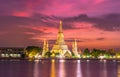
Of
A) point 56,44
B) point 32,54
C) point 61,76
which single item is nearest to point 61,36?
point 56,44

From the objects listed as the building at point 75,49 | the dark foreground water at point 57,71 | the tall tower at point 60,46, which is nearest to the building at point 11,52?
the tall tower at point 60,46

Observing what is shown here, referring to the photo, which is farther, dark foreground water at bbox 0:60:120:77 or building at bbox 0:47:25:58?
building at bbox 0:47:25:58

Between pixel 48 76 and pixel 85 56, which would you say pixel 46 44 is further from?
pixel 48 76

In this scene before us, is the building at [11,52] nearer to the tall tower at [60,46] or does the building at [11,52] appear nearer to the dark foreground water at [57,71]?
the tall tower at [60,46]

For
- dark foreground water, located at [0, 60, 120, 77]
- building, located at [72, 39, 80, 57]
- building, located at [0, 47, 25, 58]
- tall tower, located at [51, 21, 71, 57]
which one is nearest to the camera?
dark foreground water, located at [0, 60, 120, 77]


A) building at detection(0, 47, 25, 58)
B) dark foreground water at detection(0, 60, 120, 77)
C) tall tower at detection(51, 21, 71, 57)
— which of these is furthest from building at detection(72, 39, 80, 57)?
dark foreground water at detection(0, 60, 120, 77)

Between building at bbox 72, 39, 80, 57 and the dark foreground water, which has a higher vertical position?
building at bbox 72, 39, 80, 57

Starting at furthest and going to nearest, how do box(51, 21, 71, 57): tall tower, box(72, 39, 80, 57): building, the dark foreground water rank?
box(72, 39, 80, 57): building, box(51, 21, 71, 57): tall tower, the dark foreground water

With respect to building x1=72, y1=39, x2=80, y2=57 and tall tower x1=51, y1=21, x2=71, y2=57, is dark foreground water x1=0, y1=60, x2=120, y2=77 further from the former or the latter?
building x1=72, y1=39, x2=80, y2=57

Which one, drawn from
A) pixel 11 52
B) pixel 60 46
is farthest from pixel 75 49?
pixel 11 52

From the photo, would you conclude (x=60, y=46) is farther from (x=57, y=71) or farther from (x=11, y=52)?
(x=57, y=71)

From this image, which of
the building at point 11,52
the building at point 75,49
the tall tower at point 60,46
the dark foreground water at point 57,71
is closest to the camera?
the dark foreground water at point 57,71

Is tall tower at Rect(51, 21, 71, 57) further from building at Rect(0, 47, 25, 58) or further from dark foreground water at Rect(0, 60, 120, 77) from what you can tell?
dark foreground water at Rect(0, 60, 120, 77)

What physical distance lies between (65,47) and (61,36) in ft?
18.9
